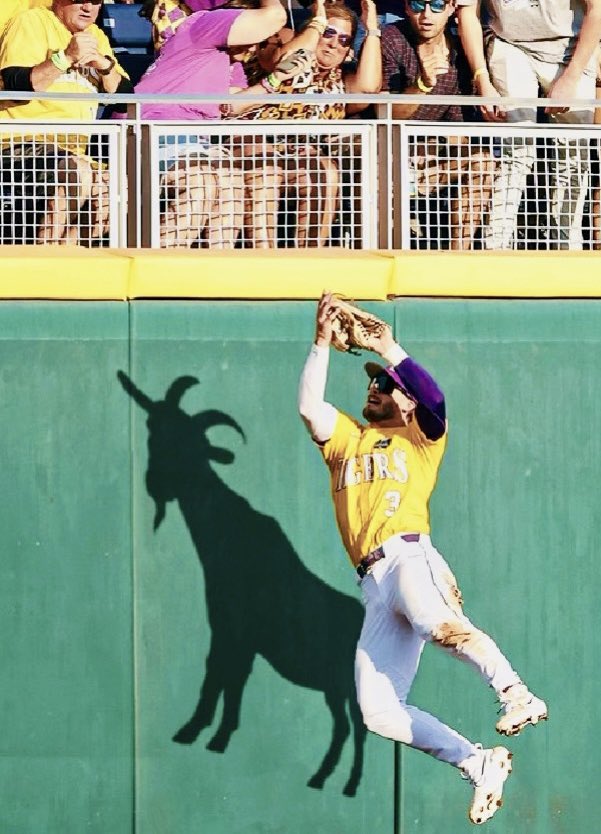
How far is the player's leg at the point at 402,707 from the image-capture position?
356 inches

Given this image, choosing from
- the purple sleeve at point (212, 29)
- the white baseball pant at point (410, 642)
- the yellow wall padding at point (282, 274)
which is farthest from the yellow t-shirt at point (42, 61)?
the white baseball pant at point (410, 642)

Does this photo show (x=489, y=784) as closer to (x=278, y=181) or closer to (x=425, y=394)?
(x=425, y=394)

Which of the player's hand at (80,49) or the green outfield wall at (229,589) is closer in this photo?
the green outfield wall at (229,589)

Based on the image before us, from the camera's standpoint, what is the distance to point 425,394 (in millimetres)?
9156

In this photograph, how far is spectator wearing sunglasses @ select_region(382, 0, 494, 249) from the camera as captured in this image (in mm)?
9984

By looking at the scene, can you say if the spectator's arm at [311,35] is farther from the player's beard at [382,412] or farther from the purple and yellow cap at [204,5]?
the player's beard at [382,412]

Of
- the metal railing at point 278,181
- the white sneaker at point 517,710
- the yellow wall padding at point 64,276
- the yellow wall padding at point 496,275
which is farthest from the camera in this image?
the metal railing at point 278,181

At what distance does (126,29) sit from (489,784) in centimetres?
553

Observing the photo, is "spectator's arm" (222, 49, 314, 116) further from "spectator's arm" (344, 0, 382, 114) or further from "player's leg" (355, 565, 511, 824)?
"player's leg" (355, 565, 511, 824)

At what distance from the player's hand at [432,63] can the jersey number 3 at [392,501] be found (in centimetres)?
266

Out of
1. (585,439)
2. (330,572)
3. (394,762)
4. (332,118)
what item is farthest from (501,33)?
(394,762)

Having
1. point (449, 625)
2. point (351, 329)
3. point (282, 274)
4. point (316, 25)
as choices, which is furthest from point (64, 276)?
point (449, 625)

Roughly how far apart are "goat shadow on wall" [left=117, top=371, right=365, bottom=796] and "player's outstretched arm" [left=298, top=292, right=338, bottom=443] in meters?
0.52

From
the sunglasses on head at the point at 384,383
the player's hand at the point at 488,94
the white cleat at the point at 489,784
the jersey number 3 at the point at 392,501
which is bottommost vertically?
the white cleat at the point at 489,784
